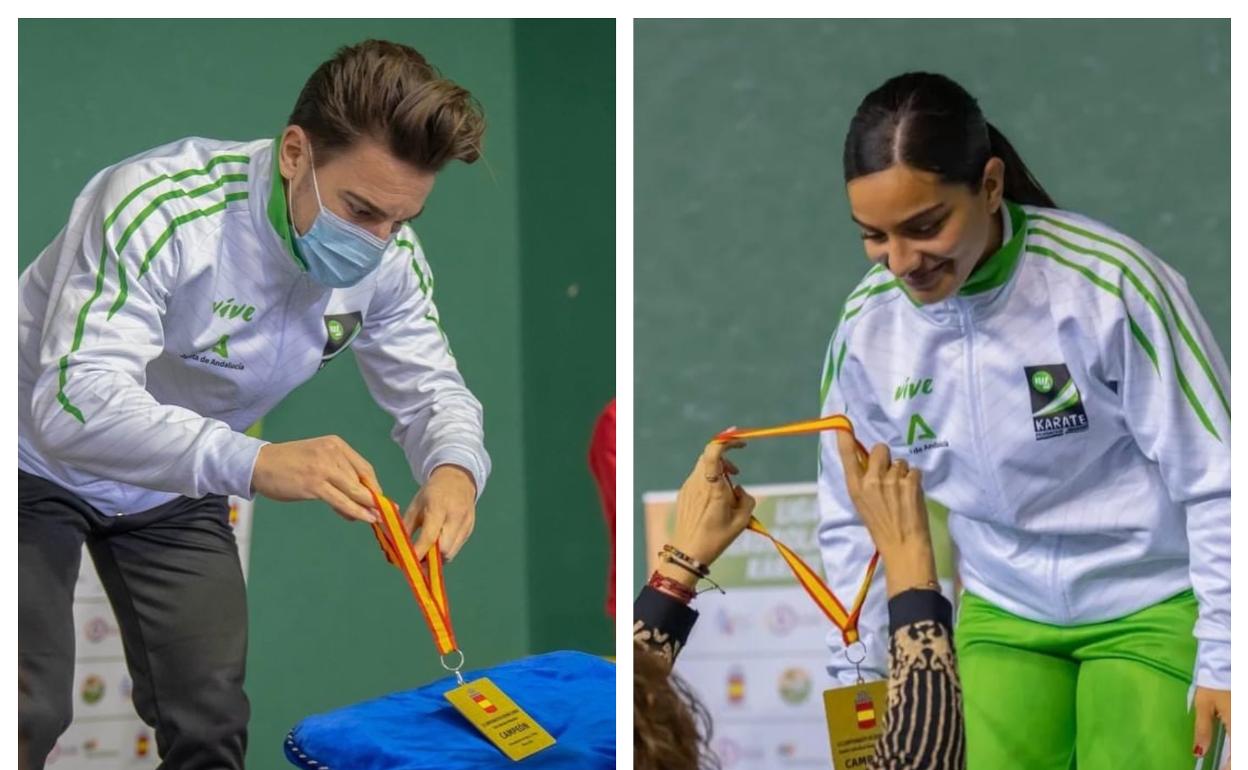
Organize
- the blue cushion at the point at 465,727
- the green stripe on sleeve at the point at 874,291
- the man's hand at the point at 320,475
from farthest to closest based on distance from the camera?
the green stripe on sleeve at the point at 874,291 → the man's hand at the point at 320,475 → the blue cushion at the point at 465,727

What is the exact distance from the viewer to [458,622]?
2.66 metres

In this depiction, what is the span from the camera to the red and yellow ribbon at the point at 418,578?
2646mm

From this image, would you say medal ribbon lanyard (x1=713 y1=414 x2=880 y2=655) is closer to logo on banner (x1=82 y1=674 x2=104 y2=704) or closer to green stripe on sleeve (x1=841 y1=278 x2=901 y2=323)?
green stripe on sleeve (x1=841 y1=278 x2=901 y2=323)

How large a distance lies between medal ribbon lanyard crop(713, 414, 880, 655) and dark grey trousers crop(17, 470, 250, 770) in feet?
2.92

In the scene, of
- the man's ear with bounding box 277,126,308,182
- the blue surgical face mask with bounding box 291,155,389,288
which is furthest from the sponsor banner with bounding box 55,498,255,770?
the man's ear with bounding box 277,126,308,182

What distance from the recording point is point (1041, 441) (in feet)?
8.58

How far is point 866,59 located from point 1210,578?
105 cm

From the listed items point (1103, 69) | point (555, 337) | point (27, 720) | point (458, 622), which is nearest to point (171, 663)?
point (27, 720)

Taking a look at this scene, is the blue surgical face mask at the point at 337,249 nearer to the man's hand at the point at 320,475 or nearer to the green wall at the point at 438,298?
the green wall at the point at 438,298

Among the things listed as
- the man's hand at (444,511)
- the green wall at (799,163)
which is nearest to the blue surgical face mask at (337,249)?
the man's hand at (444,511)

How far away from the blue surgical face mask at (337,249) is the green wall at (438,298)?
0.11 meters

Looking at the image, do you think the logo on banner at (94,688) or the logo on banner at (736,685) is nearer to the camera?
the logo on banner at (94,688)

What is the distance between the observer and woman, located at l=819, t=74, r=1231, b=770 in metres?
2.59
